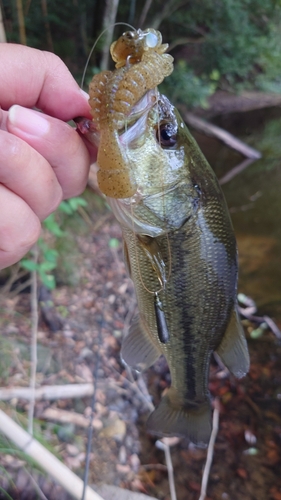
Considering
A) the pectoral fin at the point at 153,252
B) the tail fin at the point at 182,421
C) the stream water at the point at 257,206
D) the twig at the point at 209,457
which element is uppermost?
the pectoral fin at the point at 153,252

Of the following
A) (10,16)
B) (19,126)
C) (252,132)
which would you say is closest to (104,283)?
(19,126)

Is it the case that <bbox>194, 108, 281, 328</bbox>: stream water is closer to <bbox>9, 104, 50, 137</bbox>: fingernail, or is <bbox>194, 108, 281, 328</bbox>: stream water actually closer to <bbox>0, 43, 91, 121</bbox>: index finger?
<bbox>0, 43, 91, 121</bbox>: index finger

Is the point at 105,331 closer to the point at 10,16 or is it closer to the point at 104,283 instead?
the point at 104,283

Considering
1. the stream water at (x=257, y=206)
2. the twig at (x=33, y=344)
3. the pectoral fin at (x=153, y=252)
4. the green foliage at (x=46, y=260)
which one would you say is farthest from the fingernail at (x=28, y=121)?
the stream water at (x=257, y=206)

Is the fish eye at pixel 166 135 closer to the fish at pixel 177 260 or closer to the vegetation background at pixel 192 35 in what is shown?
the fish at pixel 177 260

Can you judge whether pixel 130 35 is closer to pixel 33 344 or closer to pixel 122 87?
pixel 122 87

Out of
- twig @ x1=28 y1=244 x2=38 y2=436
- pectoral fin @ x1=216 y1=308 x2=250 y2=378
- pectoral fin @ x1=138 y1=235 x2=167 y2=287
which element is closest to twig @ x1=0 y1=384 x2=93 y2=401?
twig @ x1=28 y1=244 x2=38 y2=436
